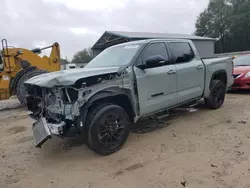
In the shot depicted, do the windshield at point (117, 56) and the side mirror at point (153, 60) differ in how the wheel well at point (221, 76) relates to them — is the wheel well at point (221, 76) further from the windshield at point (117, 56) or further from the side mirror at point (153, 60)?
the windshield at point (117, 56)

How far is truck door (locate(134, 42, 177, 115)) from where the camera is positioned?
379cm

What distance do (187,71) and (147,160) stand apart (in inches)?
87.8

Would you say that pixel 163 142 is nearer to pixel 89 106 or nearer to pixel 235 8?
pixel 89 106

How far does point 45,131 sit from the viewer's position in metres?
3.18

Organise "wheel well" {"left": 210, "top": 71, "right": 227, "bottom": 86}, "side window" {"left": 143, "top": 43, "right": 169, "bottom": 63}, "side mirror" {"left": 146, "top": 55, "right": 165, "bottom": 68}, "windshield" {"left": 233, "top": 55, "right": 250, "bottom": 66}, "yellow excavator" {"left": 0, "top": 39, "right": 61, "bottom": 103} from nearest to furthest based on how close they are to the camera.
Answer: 1. "side mirror" {"left": 146, "top": 55, "right": 165, "bottom": 68}
2. "side window" {"left": 143, "top": 43, "right": 169, "bottom": 63}
3. "wheel well" {"left": 210, "top": 71, "right": 227, "bottom": 86}
4. "yellow excavator" {"left": 0, "top": 39, "right": 61, "bottom": 103}
5. "windshield" {"left": 233, "top": 55, "right": 250, "bottom": 66}

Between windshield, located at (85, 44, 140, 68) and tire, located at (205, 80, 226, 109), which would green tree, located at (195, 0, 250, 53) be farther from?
windshield, located at (85, 44, 140, 68)

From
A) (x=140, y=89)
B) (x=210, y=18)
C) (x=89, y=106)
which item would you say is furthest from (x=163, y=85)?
(x=210, y=18)

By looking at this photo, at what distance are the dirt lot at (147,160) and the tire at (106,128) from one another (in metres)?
0.16

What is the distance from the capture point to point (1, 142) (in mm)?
4367

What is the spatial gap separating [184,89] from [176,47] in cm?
91

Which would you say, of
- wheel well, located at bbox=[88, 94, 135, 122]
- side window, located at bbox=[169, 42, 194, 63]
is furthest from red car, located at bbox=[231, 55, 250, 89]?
wheel well, located at bbox=[88, 94, 135, 122]

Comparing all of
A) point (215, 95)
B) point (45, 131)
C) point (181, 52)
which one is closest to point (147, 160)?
point (45, 131)

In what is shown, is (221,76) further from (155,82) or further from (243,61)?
(243,61)

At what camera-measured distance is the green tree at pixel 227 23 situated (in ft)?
122
